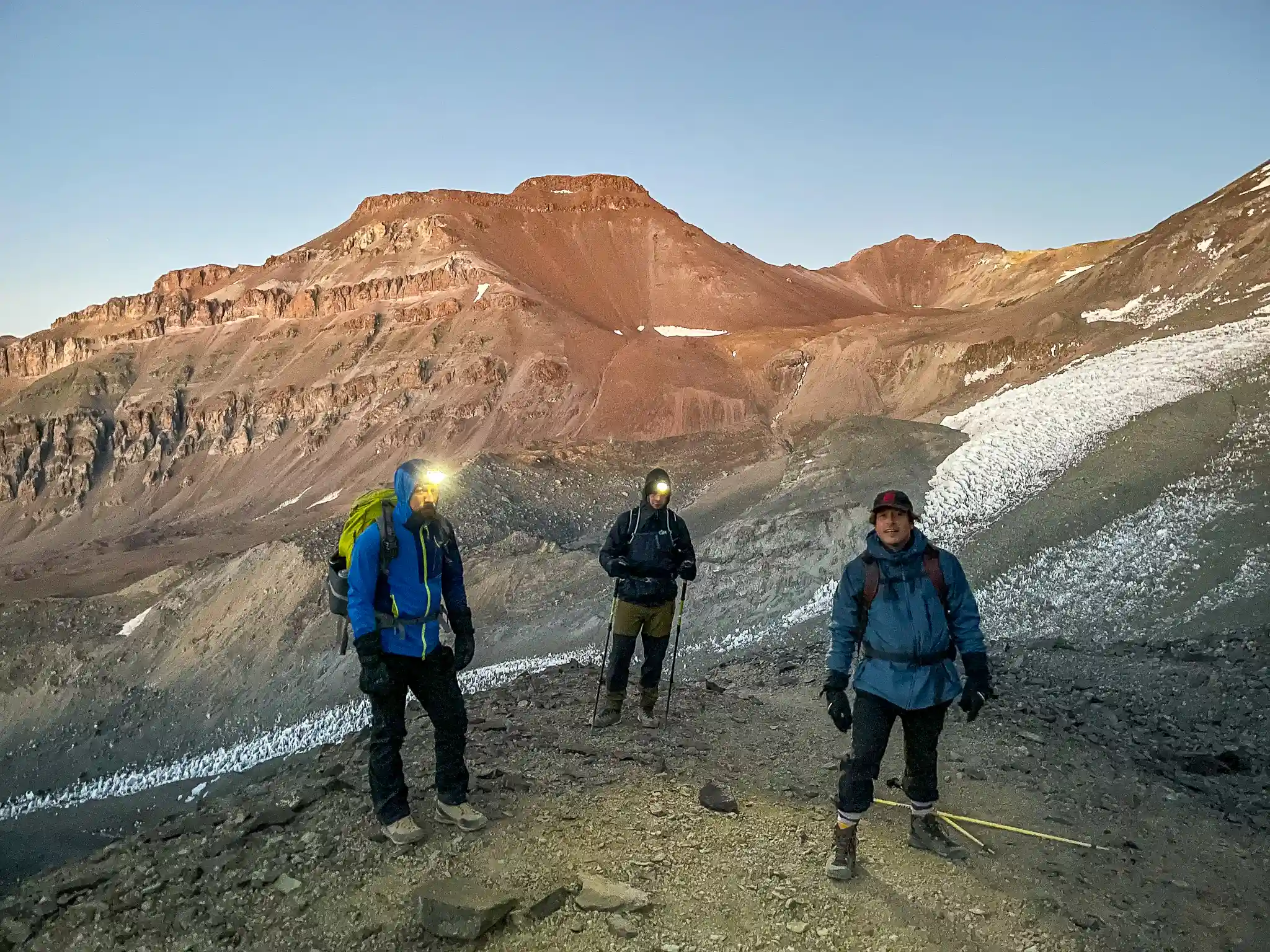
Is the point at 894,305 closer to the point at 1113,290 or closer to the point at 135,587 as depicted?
the point at 1113,290

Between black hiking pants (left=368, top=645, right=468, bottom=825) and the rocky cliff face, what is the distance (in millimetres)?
21697

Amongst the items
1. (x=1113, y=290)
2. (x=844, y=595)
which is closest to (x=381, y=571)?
(x=844, y=595)

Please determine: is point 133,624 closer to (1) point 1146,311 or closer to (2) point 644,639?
(2) point 644,639

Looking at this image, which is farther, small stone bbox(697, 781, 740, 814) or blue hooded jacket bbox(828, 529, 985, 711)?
small stone bbox(697, 781, 740, 814)

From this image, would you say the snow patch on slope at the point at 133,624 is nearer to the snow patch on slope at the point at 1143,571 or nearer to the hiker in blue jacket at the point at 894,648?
the snow patch on slope at the point at 1143,571

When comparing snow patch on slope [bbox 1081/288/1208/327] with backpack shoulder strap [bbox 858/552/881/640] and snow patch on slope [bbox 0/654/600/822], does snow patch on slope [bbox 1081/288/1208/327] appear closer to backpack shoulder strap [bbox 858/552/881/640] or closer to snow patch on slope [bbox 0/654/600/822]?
snow patch on slope [bbox 0/654/600/822]

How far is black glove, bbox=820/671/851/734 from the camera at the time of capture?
4.63 metres

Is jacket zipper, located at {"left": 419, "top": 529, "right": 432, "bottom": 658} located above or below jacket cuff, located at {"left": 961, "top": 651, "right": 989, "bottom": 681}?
above

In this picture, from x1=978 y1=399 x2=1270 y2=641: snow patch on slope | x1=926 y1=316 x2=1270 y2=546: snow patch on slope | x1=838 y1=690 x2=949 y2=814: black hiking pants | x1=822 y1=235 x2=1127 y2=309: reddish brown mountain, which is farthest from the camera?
x1=822 y1=235 x2=1127 y2=309: reddish brown mountain

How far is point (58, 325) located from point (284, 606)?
236 ft

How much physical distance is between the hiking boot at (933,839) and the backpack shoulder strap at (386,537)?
3291 mm

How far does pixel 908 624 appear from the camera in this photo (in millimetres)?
4566

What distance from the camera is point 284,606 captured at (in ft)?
75.9

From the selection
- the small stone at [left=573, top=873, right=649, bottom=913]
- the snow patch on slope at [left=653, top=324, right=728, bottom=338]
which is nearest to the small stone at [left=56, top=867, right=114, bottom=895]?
the small stone at [left=573, top=873, right=649, bottom=913]
